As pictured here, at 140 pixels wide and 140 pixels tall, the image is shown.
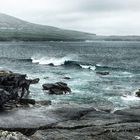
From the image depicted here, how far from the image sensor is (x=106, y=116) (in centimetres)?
3862

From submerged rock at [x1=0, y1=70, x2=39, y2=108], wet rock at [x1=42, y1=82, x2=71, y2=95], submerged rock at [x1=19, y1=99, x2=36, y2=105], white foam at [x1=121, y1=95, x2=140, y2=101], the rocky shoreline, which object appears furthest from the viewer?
wet rock at [x1=42, y1=82, x2=71, y2=95]

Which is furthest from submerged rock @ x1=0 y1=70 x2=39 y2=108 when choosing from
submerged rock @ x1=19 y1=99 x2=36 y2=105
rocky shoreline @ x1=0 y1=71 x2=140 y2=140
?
submerged rock @ x1=19 y1=99 x2=36 y2=105

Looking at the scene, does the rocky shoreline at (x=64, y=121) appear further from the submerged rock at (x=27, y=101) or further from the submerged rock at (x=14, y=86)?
the submerged rock at (x=14, y=86)

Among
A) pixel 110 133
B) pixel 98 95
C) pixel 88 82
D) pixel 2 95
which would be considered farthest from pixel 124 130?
pixel 88 82

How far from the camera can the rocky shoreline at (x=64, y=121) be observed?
31.9 m

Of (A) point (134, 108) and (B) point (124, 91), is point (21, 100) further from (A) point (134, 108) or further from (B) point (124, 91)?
(B) point (124, 91)

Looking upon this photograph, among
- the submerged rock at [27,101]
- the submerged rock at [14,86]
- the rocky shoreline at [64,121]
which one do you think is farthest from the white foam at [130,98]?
the submerged rock at [27,101]

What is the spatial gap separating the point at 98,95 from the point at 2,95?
77.0 ft

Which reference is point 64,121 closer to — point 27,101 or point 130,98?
point 27,101

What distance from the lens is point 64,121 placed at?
36438 millimetres

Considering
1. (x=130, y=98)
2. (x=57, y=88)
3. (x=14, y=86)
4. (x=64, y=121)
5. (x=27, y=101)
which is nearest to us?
(x=64, y=121)

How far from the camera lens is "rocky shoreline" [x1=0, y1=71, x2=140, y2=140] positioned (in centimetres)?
3188

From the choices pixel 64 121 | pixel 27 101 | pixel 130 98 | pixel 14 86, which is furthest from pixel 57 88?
pixel 64 121

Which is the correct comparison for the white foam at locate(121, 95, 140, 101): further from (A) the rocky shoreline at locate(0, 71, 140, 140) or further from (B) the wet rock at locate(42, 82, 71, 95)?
(A) the rocky shoreline at locate(0, 71, 140, 140)
